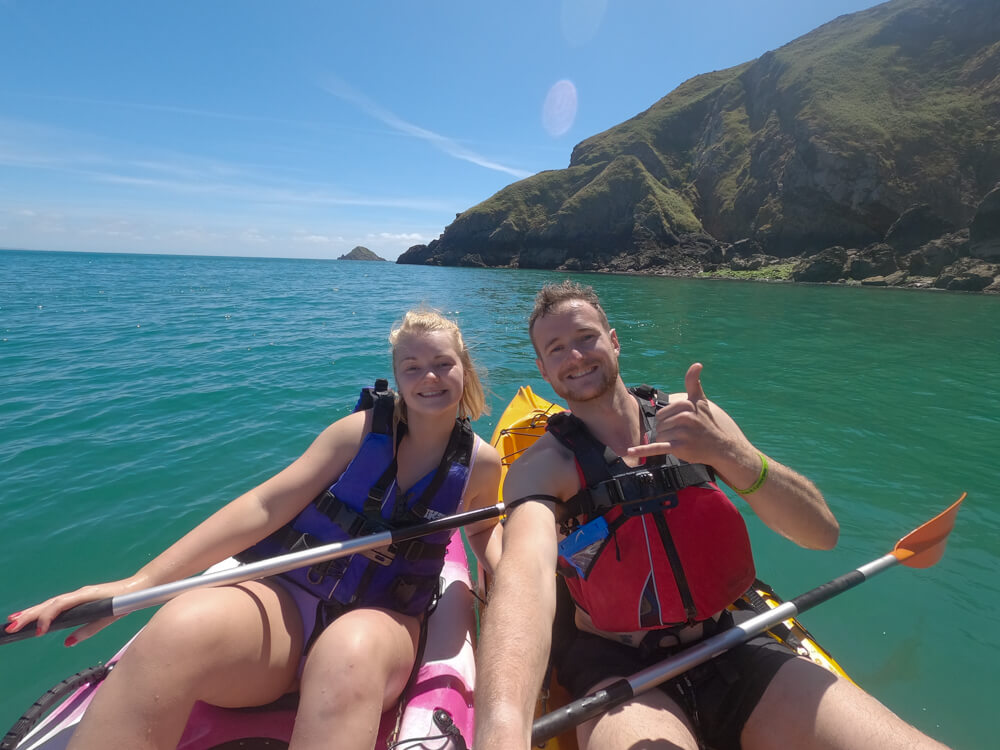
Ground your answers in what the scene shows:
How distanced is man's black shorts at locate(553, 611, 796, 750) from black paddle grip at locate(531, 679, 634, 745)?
0.29 m

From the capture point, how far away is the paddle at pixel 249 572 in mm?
2219

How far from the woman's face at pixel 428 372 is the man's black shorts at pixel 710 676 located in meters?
1.51

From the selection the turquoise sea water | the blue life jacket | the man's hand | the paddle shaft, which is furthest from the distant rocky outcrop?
the blue life jacket

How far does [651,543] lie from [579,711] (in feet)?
2.50

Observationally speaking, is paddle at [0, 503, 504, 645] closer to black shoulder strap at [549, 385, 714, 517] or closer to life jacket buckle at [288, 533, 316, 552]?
life jacket buckle at [288, 533, 316, 552]

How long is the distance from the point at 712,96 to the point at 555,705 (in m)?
122

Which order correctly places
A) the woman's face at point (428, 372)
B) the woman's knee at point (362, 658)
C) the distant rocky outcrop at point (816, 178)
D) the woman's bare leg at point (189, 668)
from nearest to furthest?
the woman's bare leg at point (189, 668), the woman's knee at point (362, 658), the woman's face at point (428, 372), the distant rocky outcrop at point (816, 178)

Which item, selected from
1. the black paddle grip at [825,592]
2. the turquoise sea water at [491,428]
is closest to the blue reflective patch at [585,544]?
the black paddle grip at [825,592]

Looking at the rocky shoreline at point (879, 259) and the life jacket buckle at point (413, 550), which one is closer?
the life jacket buckle at point (413, 550)

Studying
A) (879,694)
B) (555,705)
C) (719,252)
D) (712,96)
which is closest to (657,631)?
(555,705)

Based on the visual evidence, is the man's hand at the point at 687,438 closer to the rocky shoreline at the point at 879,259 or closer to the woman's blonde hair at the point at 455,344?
the woman's blonde hair at the point at 455,344

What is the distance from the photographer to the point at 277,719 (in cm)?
237

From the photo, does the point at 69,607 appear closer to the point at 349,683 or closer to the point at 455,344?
the point at 349,683

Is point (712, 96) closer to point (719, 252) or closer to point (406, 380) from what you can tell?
point (719, 252)
